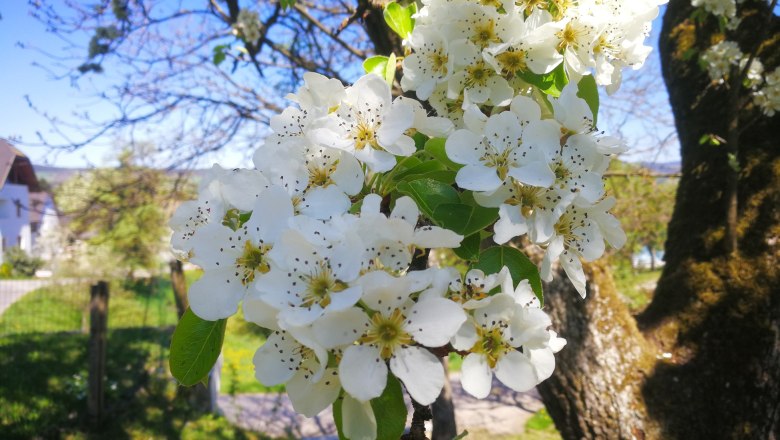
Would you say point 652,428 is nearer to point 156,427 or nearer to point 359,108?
point 359,108

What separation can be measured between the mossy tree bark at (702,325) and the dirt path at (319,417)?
3.31 metres

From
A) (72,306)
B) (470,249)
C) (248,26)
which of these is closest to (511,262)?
(470,249)

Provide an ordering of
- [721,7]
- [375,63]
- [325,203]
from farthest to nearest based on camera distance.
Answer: [721,7] < [375,63] < [325,203]

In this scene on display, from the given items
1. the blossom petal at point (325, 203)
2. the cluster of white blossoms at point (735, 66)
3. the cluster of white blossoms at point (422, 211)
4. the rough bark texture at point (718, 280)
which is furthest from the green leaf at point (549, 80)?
the cluster of white blossoms at point (735, 66)

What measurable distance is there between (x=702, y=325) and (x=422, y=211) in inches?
72.1

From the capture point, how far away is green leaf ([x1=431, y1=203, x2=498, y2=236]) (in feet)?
2.12

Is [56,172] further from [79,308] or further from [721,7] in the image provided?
[721,7]

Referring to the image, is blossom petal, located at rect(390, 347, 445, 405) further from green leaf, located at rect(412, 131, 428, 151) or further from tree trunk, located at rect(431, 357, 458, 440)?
tree trunk, located at rect(431, 357, 458, 440)

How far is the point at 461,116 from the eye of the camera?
0.83 metres

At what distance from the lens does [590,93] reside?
32.8 inches

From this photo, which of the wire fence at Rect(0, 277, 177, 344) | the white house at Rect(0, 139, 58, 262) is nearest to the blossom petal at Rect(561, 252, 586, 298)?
the white house at Rect(0, 139, 58, 262)

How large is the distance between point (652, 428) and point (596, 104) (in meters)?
1.51

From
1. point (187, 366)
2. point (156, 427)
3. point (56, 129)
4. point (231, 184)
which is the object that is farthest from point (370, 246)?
point (156, 427)

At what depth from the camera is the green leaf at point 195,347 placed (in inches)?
27.2
